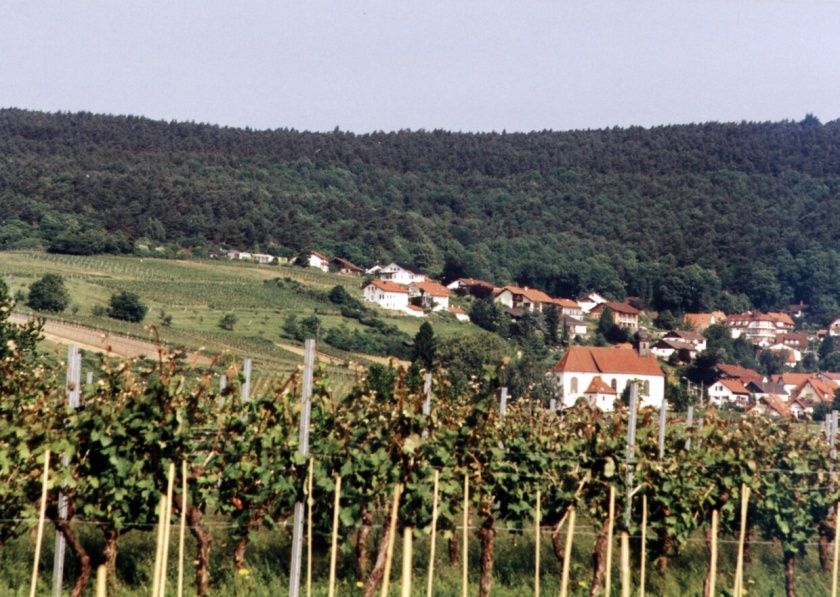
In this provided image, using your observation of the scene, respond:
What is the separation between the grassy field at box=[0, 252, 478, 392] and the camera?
53.6 m

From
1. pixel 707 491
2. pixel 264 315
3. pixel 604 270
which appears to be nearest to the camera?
pixel 707 491

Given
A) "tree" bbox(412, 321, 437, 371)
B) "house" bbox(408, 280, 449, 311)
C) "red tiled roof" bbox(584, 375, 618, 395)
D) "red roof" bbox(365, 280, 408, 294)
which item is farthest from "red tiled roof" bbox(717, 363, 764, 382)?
"tree" bbox(412, 321, 437, 371)

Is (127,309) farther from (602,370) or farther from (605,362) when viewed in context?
(605,362)

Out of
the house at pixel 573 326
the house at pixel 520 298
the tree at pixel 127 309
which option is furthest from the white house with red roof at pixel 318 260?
the tree at pixel 127 309

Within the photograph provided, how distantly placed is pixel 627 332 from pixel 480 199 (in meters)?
52.3

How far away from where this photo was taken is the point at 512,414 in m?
12.1

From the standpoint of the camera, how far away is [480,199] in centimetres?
14512

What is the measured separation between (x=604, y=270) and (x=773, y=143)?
40298mm

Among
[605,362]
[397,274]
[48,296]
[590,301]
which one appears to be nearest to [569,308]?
[590,301]

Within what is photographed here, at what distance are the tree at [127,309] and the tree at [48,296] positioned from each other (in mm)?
2313

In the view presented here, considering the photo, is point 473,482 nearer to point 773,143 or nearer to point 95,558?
Answer: point 95,558

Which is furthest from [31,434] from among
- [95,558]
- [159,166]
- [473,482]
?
[159,166]

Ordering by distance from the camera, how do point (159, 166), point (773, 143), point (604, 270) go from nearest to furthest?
1. point (604, 270)
2. point (159, 166)
3. point (773, 143)

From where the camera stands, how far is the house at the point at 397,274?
102562 mm
